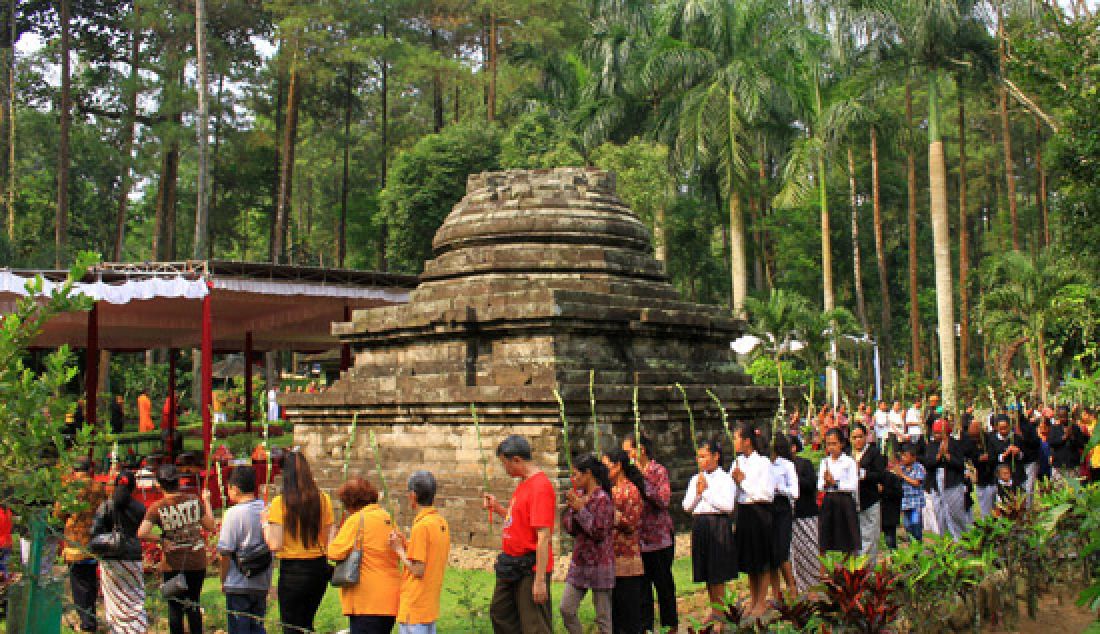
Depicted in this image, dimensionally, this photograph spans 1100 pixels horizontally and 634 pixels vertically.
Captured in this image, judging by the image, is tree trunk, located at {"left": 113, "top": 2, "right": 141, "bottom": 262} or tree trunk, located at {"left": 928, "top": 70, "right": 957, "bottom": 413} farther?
tree trunk, located at {"left": 113, "top": 2, "right": 141, "bottom": 262}

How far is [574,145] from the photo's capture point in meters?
31.5

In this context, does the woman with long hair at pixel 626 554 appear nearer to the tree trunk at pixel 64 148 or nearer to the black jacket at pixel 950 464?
the black jacket at pixel 950 464

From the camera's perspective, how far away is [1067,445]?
14625mm

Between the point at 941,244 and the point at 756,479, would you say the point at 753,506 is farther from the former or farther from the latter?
the point at 941,244

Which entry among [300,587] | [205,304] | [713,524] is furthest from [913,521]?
[205,304]

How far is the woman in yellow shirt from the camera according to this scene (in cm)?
568

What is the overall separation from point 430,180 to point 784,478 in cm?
2366

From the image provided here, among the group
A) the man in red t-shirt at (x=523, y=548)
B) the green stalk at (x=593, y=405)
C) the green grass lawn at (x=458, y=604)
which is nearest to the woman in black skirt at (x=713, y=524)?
the green grass lawn at (x=458, y=604)

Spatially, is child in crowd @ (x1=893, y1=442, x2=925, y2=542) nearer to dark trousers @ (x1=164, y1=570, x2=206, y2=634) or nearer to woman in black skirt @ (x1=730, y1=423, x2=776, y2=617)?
woman in black skirt @ (x1=730, y1=423, x2=776, y2=617)

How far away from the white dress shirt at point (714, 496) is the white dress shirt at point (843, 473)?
5.30ft

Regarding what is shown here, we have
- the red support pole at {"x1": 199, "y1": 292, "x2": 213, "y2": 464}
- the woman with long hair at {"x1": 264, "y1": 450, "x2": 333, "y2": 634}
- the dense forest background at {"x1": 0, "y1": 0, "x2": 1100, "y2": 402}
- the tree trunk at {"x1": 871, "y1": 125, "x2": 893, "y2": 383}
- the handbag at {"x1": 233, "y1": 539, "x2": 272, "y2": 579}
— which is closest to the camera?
the woman with long hair at {"x1": 264, "y1": 450, "x2": 333, "y2": 634}

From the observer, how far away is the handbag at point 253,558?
6.32 metres

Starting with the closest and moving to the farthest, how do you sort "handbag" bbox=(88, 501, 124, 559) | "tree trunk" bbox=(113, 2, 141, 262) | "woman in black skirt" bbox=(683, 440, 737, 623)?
"handbag" bbox=(88, 501, 124, 559), "woman in black skirt" bbox=(683, 440, 737, 623), "tree trunk" bbox=(113, 2, 141, 262)

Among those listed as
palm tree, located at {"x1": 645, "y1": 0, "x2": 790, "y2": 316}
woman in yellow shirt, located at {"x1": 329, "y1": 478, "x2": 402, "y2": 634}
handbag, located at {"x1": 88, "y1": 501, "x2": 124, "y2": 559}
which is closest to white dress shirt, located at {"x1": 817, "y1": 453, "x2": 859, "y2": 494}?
woman in yellow shirt, located at {"x1": 329, "y1": 478, "x2": 402, "y2": 634}
